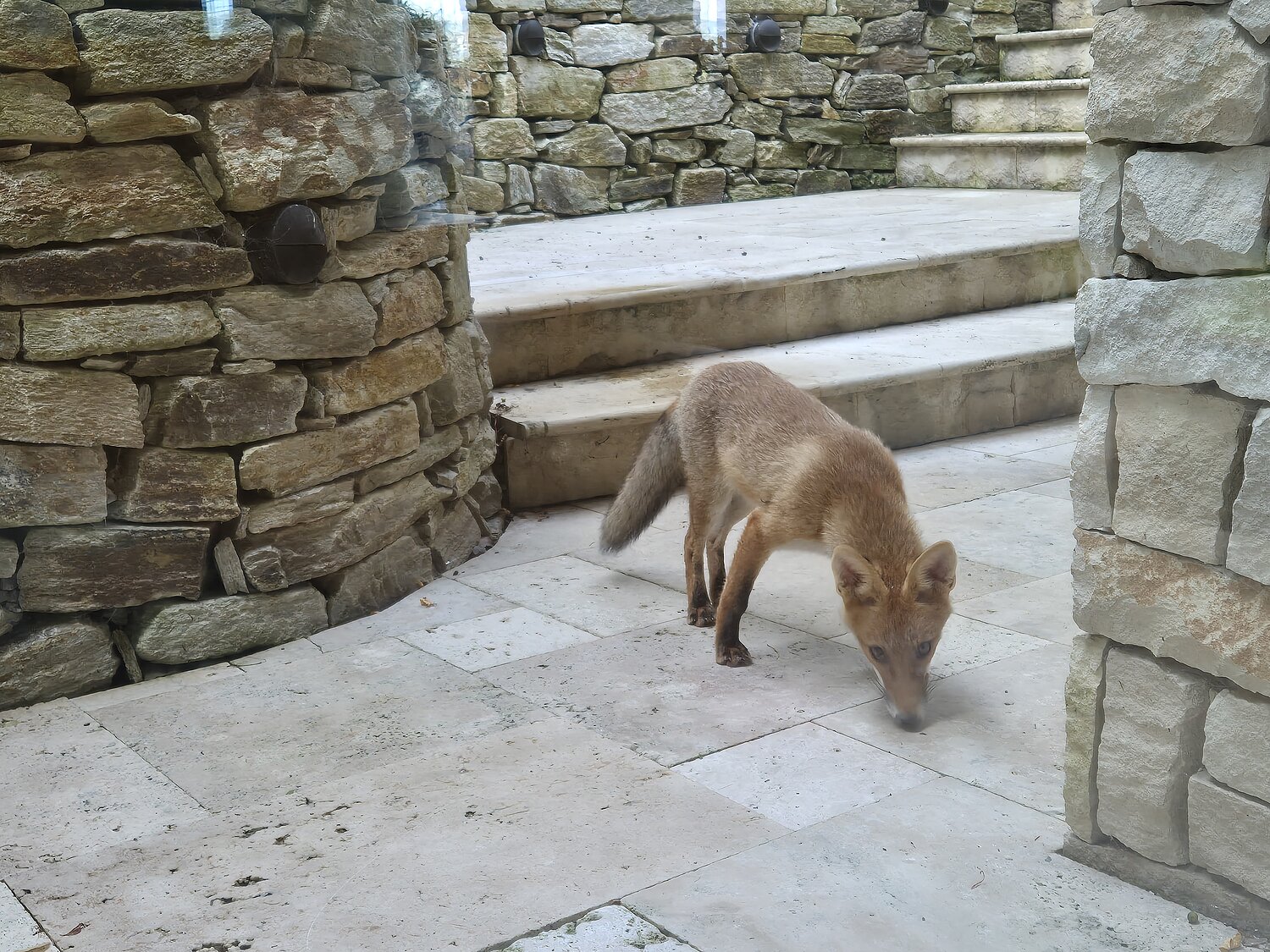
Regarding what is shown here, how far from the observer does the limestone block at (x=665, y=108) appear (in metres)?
9.36

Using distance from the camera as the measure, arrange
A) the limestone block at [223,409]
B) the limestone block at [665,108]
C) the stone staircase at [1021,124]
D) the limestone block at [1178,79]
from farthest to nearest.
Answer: the stone staircase at [1021,124], the limestone block at [665,108], the limestone block at [223,409], the limestone block at [1178,79]

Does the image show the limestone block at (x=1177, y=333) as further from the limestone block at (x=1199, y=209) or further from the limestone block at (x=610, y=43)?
the limestone block at (x=610, y=43)

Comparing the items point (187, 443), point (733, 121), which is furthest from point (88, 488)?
point (733, 121)

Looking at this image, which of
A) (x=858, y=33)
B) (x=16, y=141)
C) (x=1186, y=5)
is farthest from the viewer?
(x=858, y=33)

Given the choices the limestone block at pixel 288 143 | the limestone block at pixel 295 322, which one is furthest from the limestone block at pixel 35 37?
the limestone block at pixel 295 322

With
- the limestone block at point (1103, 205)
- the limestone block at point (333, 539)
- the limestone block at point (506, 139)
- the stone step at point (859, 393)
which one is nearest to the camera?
the limestone block at point (1103, 205)

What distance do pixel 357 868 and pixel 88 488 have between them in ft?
5.11

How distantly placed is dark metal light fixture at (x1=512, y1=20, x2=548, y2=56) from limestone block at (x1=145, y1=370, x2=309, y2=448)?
556cm

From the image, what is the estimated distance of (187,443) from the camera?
12.1 ft

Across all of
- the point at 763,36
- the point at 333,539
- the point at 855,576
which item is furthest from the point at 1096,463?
the point at 763,36

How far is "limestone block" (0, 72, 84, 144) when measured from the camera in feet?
10.6

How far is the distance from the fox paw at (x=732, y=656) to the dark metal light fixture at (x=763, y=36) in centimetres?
714

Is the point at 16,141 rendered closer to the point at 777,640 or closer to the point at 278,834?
the point at 278,834

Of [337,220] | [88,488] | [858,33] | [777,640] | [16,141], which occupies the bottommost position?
[777,640]
